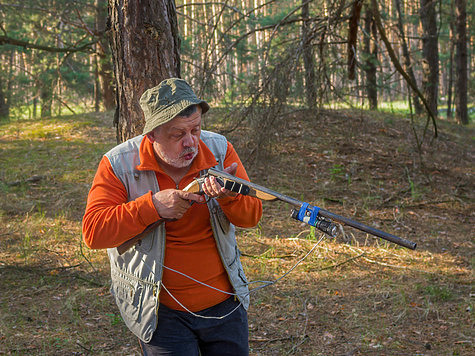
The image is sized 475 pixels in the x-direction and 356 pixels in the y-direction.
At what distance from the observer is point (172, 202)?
2414 mm

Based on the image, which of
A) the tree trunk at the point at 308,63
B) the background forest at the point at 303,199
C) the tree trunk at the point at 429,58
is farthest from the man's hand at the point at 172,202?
the tree trunk at the point at 429,58

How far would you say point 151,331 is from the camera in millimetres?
2514

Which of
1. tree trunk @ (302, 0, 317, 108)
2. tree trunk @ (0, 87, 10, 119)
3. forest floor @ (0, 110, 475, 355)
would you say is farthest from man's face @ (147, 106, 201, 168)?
tree trunk @ (0, 87, 10, 119)

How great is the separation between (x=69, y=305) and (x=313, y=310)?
2.41 m

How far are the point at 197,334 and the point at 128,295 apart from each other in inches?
16.3

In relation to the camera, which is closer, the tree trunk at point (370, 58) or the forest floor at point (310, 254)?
the forest floor at point (310, 254)

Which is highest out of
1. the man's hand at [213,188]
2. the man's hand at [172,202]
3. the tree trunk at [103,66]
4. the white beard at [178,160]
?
the tree trunk at [103,66]

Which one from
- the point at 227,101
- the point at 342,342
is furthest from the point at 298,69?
the point at 342,342

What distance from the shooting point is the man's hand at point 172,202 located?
7.93 feet

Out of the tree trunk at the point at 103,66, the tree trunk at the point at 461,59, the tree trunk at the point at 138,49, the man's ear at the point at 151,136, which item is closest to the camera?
the man's ear at the point at 151,136

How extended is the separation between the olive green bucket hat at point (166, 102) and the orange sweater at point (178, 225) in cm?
19

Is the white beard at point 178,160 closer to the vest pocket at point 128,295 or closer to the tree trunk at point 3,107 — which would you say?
the vest pocket at point 128,295

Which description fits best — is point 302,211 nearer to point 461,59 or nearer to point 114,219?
point 114,219

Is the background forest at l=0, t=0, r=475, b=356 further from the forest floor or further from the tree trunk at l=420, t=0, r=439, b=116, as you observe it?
the tree trunk at l=420, t=0, r=439, b=116
